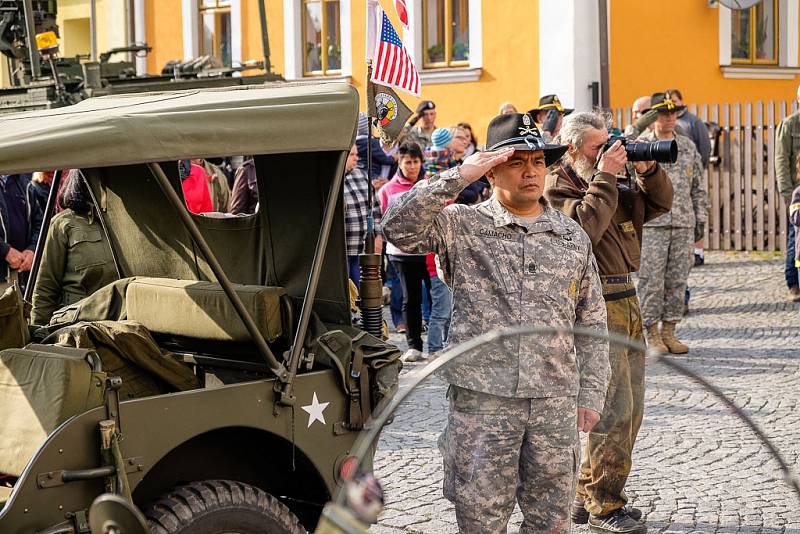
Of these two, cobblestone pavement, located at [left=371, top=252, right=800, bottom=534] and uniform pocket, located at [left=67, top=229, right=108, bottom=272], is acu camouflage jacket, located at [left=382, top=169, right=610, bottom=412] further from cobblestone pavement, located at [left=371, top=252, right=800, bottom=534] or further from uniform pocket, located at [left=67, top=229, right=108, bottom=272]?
uniform pocket, located at [left=67, top=229, right=108, bottom=272]

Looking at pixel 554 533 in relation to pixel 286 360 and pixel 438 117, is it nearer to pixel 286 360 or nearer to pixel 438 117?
pixel 286 360

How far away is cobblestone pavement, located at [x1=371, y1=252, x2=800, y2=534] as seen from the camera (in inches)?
148

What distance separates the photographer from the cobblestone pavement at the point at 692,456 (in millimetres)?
3752

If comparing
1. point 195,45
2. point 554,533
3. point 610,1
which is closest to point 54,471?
point 554,533

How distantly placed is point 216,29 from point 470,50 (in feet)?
17.1

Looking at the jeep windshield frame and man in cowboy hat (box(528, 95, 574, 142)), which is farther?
man in cowboy hat (box(528, 95, 574, 142))

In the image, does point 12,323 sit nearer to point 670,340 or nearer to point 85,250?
point 85,250

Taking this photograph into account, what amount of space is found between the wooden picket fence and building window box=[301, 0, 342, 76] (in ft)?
22.9

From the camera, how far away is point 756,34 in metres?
20.2

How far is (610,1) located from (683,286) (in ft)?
31.0

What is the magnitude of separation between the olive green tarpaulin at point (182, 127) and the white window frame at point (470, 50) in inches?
584

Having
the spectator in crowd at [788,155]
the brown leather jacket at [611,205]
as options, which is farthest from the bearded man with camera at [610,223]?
the spectator in crowd at [788,155]

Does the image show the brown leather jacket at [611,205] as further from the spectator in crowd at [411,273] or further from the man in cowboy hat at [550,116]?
the man in cowboy hat at [550,116]

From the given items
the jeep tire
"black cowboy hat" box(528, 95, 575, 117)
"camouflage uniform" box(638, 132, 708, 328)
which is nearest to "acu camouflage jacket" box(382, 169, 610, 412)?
the jeep tire
